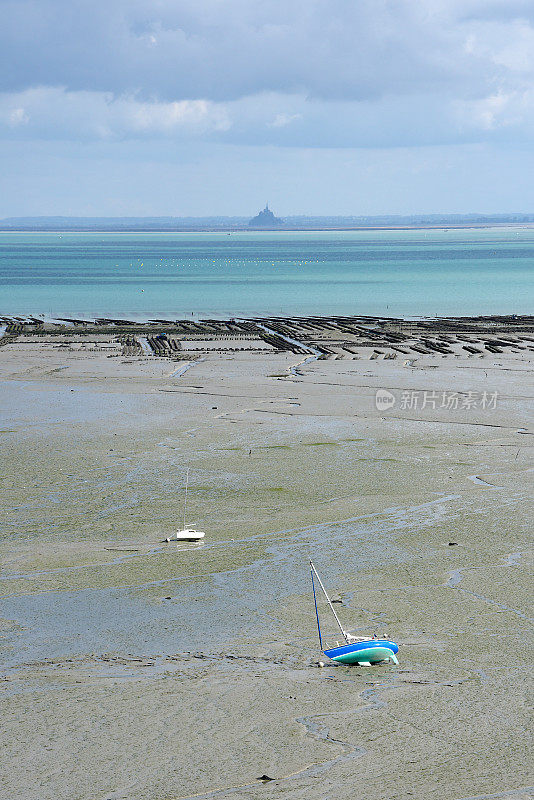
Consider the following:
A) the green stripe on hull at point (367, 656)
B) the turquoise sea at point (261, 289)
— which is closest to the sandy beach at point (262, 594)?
the green stripe on hull at point (367, 656)

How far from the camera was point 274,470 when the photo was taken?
89.9 feet

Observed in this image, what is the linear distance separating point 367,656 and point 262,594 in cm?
364

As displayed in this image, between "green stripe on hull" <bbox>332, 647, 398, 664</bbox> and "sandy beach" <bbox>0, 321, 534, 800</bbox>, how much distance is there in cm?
16

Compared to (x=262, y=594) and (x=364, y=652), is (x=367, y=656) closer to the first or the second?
(x=364, y=652)

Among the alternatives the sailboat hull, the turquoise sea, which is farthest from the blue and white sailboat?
the turquoise sea

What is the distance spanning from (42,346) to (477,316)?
36.7 metres

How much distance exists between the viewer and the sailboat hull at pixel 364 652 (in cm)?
1487

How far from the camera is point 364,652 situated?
14.9 metres

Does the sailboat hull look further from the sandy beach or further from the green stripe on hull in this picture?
the sandy beach

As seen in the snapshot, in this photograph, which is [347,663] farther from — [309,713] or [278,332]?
[278,332]

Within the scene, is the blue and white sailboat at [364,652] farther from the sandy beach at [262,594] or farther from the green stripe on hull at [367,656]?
the sandy beach at [262,594]

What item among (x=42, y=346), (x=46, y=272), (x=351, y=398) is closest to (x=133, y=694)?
(x=351, y=398)

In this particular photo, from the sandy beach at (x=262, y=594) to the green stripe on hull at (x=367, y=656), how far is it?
0.53 ft

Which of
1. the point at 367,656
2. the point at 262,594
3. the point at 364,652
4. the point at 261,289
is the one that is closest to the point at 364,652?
the point at 364,652
